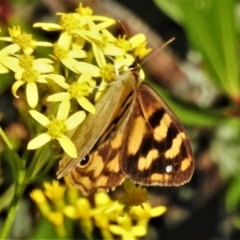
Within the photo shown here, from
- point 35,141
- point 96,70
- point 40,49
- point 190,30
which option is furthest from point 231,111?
point 35,141

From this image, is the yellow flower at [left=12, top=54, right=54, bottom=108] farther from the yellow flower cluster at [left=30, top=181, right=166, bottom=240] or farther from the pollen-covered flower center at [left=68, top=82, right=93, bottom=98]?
the yellow flower cluster at [left=30, top=181, right=166, bottom=240]

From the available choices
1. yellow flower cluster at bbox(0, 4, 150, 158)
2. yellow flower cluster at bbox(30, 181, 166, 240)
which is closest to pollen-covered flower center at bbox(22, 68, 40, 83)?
yellow flower cluster at bbox(0, 4, 150, 158)

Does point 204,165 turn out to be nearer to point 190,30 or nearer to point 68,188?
point 190,30

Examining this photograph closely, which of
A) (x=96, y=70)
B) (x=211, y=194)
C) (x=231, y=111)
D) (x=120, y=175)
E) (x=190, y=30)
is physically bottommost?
(x=211, y=194)

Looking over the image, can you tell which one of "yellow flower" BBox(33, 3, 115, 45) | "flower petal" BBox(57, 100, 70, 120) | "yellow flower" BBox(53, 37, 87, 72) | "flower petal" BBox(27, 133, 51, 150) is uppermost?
"yellow flower" BBox(33, 3, 115, 45)

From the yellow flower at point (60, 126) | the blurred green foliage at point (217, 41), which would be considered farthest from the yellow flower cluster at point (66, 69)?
the blurred green foliage at point (217, 41)

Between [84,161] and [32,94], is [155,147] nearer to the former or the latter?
[84,161]
